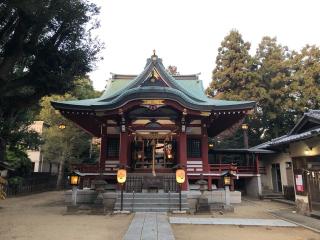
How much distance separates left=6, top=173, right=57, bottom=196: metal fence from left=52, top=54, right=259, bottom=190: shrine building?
856 cm

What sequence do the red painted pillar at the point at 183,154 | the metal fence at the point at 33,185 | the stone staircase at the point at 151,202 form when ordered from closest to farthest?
the stone staircase at the point at 151,202 < the red painted pillar at the point at 183,154 < the metal fence at the point at 33,185

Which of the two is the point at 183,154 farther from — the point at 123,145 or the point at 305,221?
the point at 305,221

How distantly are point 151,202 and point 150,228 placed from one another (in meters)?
4.26

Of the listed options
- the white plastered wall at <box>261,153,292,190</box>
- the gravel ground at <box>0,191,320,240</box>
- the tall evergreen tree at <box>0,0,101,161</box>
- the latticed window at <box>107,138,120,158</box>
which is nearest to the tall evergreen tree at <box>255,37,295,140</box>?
the white plastered wall at <box>261,153,292,190</box>

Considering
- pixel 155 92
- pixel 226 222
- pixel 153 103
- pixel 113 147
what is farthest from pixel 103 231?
pixel 113 147

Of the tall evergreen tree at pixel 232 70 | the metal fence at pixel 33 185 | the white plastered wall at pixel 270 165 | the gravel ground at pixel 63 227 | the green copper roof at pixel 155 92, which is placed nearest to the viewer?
the gravel ground at pixel 63 227

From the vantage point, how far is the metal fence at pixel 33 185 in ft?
73.1

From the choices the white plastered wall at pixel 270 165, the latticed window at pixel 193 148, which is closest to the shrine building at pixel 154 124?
the latticed window at pixel 193 148

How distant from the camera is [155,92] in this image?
1517 centimetres

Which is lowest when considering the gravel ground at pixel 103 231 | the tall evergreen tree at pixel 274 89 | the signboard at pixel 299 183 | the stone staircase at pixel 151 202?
the gravel ground at pixel 103 231

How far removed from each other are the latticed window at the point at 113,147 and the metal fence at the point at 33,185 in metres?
9.83

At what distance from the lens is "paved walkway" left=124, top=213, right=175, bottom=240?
7857 mm

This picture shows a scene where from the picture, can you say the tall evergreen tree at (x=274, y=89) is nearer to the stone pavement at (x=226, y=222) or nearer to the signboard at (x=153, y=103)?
the signboard at (x=153, y=103)

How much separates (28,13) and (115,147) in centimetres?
1066
